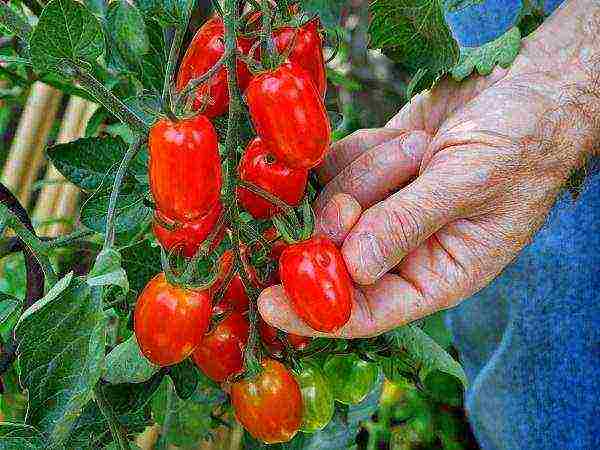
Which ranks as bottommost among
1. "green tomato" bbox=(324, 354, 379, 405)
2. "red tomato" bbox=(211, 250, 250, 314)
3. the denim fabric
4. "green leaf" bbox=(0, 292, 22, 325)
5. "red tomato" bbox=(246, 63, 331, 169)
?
the denim fabric

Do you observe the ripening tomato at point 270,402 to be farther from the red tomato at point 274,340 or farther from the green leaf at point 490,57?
the green leaf at point 490,57

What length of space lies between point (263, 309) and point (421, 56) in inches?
8.6

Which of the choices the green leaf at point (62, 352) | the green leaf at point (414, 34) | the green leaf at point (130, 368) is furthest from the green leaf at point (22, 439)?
the green leaf at point (414, 34)

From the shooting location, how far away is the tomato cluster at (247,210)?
0.52m

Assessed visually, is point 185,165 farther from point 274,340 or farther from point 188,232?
point 274,340

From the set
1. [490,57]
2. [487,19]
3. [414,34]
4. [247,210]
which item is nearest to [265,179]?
[247,210]

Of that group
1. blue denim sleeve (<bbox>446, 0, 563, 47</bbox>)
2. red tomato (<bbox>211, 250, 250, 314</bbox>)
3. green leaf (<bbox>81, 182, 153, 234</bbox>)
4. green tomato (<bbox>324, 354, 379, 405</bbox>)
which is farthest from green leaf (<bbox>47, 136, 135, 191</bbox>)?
blue denim sleeve (<bbox>446, 0, 563, 47</bbox>)

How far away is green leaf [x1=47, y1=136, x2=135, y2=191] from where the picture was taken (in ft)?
2.26

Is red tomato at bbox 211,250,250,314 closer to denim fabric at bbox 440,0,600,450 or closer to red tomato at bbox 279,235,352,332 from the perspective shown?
red tomato at bbox 279,235,352,332

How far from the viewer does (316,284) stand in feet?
1.87

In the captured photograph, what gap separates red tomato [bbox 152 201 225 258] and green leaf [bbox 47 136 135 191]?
0.13 meters

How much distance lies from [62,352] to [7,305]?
283mm

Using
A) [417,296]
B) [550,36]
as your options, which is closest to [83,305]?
[417,296]

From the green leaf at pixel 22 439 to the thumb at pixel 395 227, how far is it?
243 millimetres
